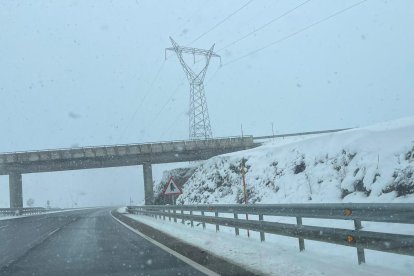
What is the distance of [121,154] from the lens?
61281mm

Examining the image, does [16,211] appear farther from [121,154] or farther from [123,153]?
[123,153]

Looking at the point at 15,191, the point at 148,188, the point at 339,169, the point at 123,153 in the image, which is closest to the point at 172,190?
the point at 339,169

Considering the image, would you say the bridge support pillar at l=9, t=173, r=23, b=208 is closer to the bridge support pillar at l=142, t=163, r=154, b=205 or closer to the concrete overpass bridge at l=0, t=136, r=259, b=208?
the concrete overpass bridge at l=0, t=136, r=259, b=208

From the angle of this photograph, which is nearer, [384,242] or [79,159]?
[384,242]

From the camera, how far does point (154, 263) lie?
1065 centimetres

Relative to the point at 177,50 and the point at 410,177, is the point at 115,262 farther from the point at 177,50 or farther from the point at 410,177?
the point at 177,50

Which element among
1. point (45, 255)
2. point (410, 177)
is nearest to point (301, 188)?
point (410, 177)

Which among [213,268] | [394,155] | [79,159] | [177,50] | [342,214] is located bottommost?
[213,268]

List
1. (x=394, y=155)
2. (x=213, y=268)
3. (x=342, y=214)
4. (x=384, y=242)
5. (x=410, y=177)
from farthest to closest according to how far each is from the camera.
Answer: (x=394, y=155) < (x=410, y=177) < (x=213, y=268) < (x=342, y=214) < (x=384, y=242)

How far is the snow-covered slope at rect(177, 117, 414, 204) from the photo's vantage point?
14789 millimetres

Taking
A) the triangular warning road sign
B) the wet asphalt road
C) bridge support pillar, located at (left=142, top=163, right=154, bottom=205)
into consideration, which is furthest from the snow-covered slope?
bridge support pillar, located at (left=142, top=163, right=154, bottom=205)

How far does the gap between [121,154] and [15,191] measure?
44.9ft

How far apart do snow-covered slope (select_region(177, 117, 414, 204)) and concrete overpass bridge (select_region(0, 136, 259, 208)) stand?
1088 inches

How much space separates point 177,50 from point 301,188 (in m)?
24.4
